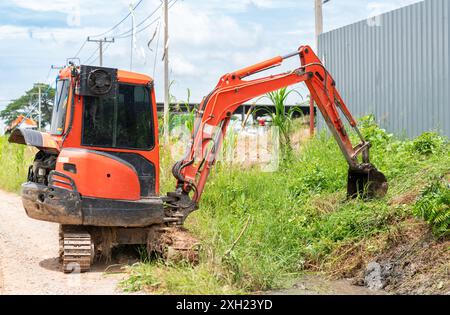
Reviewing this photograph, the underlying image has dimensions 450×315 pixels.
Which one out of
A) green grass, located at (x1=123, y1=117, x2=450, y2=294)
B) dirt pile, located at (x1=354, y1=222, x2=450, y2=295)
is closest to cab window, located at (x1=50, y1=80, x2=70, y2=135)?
green grass, located at (x1=123, y1=117, x2=450, y2=294)

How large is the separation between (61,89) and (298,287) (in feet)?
13.9

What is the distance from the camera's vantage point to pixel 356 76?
1552 cm

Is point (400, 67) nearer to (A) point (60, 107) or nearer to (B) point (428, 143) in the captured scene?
(B) point (428, 143)

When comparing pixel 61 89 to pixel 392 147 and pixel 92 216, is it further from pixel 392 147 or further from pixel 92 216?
pixel 392 147

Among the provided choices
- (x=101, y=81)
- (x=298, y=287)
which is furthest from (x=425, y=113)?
(x=101, y=81)

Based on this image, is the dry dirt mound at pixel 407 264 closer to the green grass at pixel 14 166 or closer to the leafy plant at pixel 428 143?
the leafy plant at pixel 428 143

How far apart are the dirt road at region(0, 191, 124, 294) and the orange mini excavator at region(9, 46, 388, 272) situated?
0.38 m

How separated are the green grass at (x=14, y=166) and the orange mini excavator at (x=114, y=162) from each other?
40.0 feet

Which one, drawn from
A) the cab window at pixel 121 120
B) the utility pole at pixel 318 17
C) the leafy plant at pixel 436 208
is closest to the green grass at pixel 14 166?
the utility pole at pixel 318 17

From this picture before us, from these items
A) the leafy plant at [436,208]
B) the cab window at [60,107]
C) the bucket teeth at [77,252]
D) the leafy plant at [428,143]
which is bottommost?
the bucket teeth at [77,252]

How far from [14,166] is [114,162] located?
15.2m

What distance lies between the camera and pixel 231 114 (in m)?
9.55

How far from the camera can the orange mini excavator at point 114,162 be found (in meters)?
8.71

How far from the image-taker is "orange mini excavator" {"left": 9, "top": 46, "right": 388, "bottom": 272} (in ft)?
28.6
